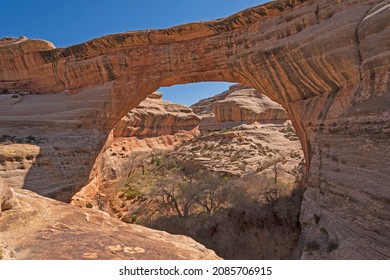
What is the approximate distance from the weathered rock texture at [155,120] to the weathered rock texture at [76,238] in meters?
20.4

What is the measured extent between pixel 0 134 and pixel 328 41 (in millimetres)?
15685

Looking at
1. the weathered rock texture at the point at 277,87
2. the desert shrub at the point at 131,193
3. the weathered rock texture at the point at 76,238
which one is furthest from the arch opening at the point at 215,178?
the weathered rock texture at the point at 76,238

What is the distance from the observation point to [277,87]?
38.3 feet

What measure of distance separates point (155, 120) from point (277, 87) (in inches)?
768

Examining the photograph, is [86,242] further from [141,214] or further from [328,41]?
[141,214]

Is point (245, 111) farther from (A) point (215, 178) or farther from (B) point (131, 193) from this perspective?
(B) point (131, 193)

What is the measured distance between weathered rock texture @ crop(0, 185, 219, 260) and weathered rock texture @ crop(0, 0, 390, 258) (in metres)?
4.19

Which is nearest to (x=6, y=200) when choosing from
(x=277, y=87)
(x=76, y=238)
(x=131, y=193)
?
(x=76, y=238)

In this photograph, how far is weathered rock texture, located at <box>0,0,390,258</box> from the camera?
6.29 meters

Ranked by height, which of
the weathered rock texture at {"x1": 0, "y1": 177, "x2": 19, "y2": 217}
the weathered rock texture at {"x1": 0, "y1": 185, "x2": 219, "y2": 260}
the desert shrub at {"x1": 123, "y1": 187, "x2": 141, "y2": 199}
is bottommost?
the desert shrub at {"x1": 123, "y1": 187, "x2": 141, "y2": 199}

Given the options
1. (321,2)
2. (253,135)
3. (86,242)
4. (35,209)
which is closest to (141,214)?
→ (35,209)

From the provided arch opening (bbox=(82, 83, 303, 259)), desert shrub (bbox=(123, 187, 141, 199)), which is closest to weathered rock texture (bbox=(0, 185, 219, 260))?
arch opening (bbox=(82, 83, 303, 259))

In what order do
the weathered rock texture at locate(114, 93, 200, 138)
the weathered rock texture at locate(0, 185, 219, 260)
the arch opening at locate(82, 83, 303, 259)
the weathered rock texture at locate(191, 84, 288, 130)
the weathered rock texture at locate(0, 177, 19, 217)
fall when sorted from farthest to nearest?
the weathered rock texture at locate(191, 84, 288, 130), the weathered rock texture at locate(114, 93, 200, 138), the arch opening at locate(82, 83, 303, 259), the weathered rock texture at locate(0, 177, 19, 217), the weathered rock texture at locate(0, 185, 219, 260)

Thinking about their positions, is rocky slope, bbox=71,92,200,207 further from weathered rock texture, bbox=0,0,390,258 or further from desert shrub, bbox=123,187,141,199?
weathered rock texture, bbox=0,0,390,258
